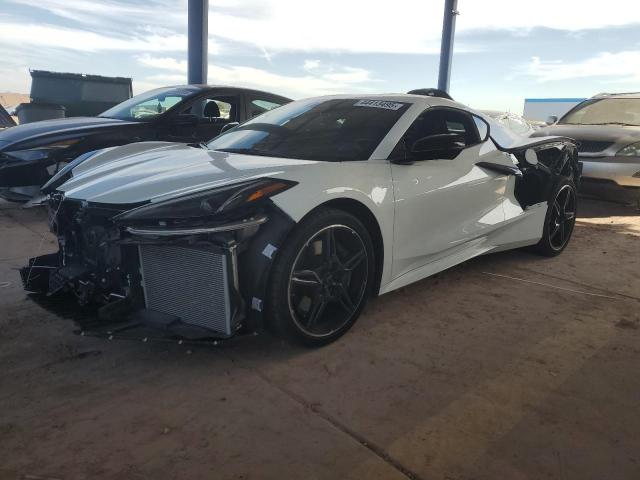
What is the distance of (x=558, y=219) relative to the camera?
472cm

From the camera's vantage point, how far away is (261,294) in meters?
2.45

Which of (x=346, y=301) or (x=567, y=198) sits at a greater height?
(x=567, y=198)

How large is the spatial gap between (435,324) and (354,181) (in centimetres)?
107

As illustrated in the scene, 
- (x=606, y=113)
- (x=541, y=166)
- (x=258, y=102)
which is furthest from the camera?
(x=606, y=113)

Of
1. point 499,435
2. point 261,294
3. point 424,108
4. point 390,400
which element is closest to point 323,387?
point 390,400

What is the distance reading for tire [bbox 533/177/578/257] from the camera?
14.9 feet

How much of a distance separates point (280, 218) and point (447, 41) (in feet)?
49.9

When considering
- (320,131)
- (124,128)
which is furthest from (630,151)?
(124,128)

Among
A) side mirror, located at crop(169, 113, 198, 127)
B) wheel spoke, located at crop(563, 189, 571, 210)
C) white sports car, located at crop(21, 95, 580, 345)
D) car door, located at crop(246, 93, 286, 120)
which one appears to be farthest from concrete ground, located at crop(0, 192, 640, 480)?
car door, located at crop(246, 93, 286, 120)

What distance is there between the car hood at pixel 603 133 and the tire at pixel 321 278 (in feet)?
15.7

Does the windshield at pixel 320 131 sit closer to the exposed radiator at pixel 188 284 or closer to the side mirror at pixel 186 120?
the exposed radiator at pixel 188 284

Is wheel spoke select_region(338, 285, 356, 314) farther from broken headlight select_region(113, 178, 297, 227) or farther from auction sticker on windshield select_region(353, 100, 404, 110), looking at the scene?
auction sticker on windshield select_region(353, 100, 404, 110)

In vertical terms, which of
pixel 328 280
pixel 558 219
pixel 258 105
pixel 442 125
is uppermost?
pixel 258 105

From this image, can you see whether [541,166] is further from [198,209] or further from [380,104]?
[198,209]
